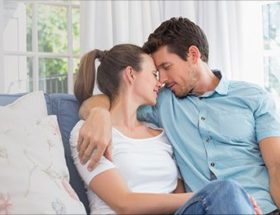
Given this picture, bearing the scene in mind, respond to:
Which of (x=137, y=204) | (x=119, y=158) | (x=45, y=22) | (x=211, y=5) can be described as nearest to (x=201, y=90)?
(x=119, y=158)

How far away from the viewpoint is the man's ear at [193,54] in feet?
6.07

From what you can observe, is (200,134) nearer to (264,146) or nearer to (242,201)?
(264,146)

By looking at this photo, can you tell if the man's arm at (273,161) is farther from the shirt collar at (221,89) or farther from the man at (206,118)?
the shirt collar at (221,89)

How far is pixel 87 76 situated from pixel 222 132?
576 mm

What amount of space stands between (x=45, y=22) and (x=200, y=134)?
5.75ft

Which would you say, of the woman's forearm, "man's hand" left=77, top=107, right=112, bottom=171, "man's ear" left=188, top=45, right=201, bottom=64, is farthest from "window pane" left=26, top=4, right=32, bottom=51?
the woman's forearm

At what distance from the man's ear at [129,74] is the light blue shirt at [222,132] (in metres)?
0.18

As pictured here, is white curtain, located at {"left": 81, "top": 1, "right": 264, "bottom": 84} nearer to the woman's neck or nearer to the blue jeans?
the woman's neck

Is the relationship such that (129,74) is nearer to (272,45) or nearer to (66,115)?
(66,115)

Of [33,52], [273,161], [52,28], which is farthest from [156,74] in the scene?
[52,28]

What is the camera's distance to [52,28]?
3307mm

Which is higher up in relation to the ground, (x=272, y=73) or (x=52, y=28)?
(x=52, y=28)

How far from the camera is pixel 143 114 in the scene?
6.00 feet

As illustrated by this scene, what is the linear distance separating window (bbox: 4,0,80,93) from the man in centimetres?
101
